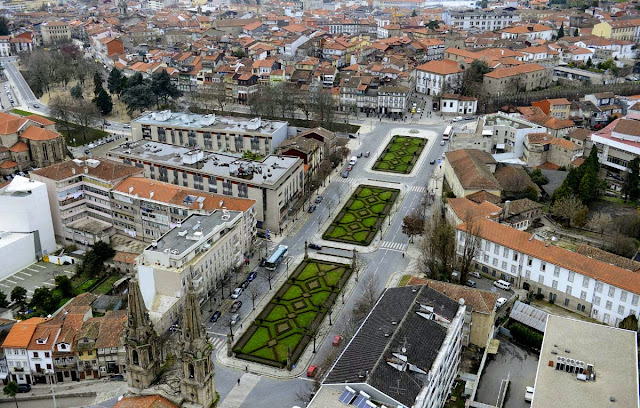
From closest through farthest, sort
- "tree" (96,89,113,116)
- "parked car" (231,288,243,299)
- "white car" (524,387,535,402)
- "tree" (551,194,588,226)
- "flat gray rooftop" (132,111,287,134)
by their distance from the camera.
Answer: "white car" (524,387,535,402) → "parked car" (231,288,243,299) → "tree" (551,194,588,226) → "flat gray rooftop" (132,111,287,134) → "tree" (96,89,113,116)

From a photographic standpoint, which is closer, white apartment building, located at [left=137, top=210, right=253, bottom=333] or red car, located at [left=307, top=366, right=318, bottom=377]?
red car, located at [left=307, top=366, right=318, bottom=377]

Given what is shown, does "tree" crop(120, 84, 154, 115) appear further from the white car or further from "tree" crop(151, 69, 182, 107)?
the white car

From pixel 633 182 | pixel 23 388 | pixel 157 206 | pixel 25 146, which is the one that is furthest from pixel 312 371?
pixel 25 146

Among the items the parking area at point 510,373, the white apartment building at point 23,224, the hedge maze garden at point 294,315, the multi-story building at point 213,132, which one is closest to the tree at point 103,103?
the multi-story building at point 213,132

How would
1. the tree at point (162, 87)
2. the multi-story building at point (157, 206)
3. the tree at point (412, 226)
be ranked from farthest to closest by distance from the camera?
the tree at point (162, 87) → the tree at point (412, 226) → the multi-story building at point (157, 206)

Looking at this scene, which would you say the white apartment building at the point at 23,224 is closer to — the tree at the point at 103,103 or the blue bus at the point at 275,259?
the blue bus at the point at 275,259

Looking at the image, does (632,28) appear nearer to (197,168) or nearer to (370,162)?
(370,162)

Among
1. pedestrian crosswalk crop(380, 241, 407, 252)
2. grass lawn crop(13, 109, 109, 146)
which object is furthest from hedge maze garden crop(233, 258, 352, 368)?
grass lawn crop(13, 109, 109, 146)
